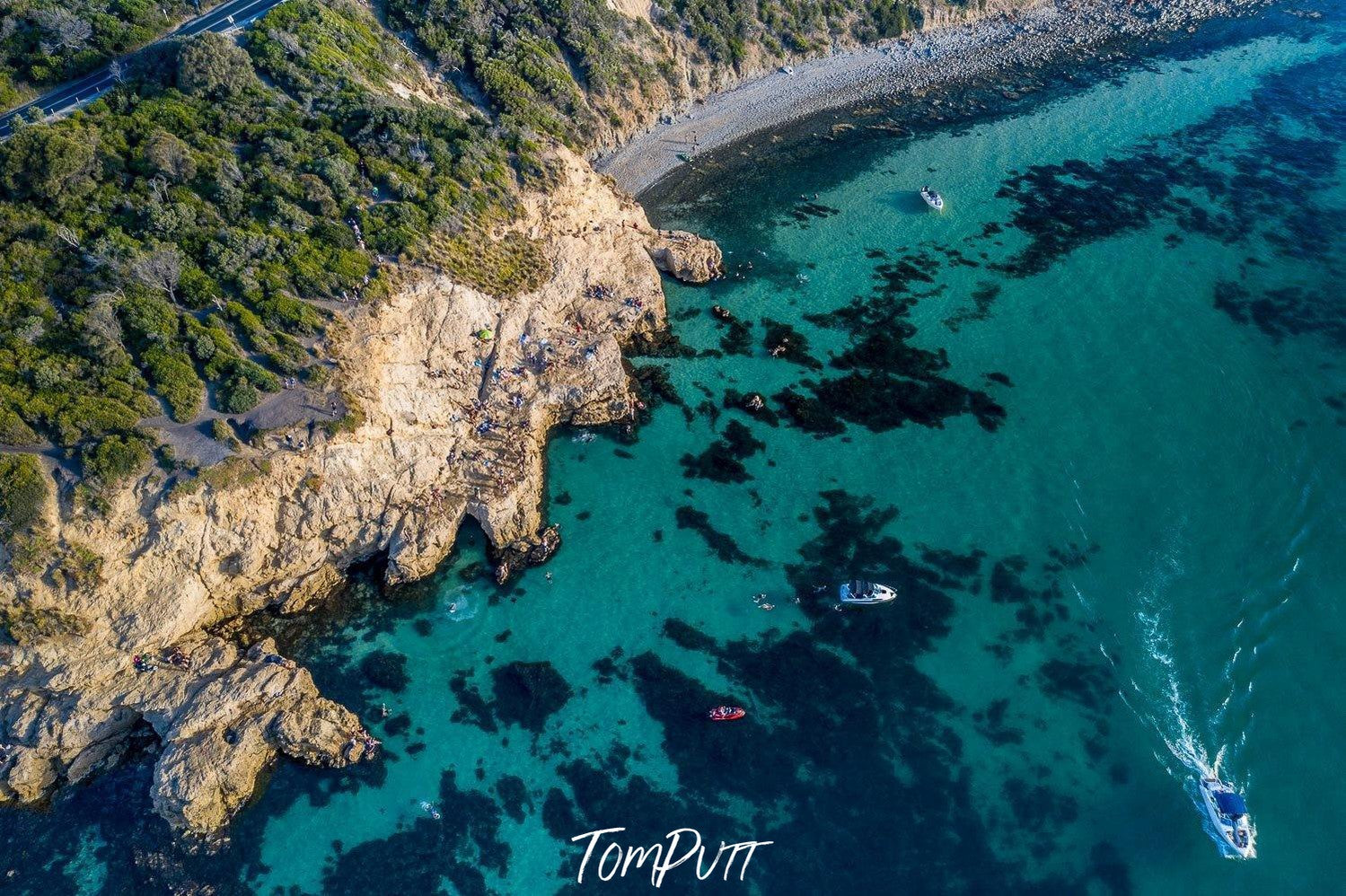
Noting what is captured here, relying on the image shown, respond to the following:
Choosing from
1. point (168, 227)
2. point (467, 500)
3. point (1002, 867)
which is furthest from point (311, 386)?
point (1002, 867)

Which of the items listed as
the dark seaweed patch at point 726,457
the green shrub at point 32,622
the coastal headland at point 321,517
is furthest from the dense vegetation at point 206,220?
the dark seaweed patch at point 726,457

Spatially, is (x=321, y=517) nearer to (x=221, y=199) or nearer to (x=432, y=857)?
(x=432, y=857)

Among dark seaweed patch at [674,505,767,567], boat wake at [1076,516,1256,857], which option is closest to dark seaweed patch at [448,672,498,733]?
dark seaweed patch at [674,505,767,567]

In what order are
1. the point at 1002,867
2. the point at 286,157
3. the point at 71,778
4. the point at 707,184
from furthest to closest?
the point at 707,184, the point at 286,157, the point at 71,778, the point at 1002,867

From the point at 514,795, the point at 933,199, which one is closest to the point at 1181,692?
the point at 514,795

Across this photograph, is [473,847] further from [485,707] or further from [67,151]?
[67,151]

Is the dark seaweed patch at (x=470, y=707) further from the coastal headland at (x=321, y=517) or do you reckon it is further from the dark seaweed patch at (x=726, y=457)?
the dark seaweed patch at (x=726, y=457)

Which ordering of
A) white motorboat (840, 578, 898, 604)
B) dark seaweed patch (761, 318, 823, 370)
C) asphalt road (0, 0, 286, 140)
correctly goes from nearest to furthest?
white motorboat (840, 578, 898, 604) < asphalt road (0, 0, 286, 140) < dark seaweed patch (761, 318, 823, 370)

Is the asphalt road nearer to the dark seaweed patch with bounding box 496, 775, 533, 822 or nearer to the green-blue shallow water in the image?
the green-blue shallow water
